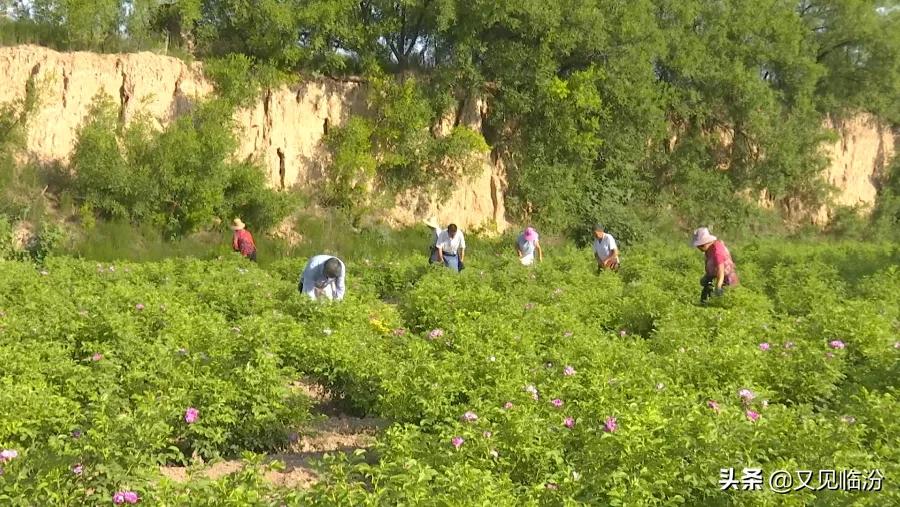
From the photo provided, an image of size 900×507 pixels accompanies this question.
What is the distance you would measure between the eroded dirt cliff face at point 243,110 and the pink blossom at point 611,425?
14.2 meters

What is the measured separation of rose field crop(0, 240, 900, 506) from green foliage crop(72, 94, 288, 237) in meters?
5.85

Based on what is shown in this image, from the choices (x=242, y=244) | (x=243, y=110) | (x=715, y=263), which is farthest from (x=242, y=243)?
(x=715, y=263)

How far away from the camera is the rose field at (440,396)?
3537 mm

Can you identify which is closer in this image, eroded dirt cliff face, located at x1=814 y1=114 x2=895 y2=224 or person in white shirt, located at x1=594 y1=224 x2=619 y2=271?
person in white shirt, located at x1=594 y1=224 x2=619 y2=271

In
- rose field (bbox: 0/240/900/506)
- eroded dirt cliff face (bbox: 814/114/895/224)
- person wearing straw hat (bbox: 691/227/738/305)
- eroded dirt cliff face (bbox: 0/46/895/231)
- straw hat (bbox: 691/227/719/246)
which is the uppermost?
eroded dirt cliff face (bbox: 814/114/895/224)

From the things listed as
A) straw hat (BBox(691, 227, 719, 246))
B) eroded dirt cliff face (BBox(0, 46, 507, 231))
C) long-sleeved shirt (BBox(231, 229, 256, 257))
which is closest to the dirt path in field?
straw hat (BBox(691, 227, 719, 246))

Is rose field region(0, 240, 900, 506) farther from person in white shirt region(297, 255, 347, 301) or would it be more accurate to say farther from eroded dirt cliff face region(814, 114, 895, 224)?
eroded dirt cliff face region(814, 114, 895, 224)

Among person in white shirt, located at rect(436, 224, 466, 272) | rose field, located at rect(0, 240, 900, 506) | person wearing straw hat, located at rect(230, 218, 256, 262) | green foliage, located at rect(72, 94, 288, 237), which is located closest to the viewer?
rose field, located at rect(0, 240, 900, 506)

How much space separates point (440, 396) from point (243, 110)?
14178 millimetres

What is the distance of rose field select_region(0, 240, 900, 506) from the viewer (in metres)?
3.54

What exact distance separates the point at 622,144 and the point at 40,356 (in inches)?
753

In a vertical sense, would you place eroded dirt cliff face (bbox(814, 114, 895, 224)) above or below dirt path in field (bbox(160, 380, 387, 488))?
above

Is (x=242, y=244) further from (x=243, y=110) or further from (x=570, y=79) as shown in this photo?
(x=570, y=79)

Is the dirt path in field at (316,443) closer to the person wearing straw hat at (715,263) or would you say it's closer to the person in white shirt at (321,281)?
the person in white shirt at (321,281)
